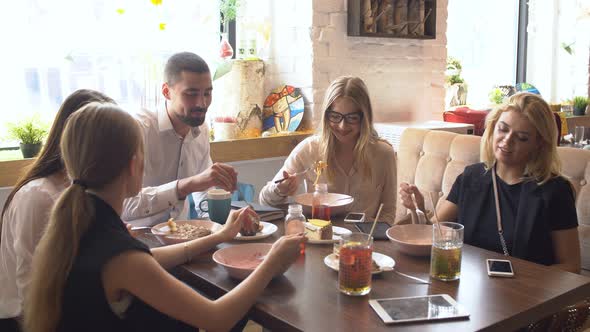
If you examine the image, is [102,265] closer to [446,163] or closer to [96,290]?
[96,290]

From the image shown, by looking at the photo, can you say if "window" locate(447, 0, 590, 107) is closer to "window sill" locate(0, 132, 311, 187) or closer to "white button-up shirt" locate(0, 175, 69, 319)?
"window sill" locate(0, 132, 311, 187)

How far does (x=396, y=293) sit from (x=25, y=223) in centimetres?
95

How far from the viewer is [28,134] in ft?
8.62

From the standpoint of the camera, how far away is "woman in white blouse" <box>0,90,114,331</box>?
1555mm

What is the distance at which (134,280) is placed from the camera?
1.17m

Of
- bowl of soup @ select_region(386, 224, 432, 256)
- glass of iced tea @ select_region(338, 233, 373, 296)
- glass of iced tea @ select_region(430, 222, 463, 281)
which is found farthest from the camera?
bowl of soup @ select_region(386, 224, 432, 256)

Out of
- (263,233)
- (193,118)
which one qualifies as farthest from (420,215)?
(193,118)

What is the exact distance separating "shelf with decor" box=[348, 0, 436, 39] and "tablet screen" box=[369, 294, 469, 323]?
2.29 metres

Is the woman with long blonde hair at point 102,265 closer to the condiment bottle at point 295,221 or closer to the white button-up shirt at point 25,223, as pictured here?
the white button-up shirt at point 25,223

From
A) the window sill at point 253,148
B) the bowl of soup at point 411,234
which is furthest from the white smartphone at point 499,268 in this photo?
the window sill at point 253,148

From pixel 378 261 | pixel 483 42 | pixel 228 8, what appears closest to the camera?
pixel 378 261

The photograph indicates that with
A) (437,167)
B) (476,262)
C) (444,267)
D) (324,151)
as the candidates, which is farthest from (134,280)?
(437,167)

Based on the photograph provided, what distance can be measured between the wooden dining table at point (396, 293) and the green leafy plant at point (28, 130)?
4.43ft

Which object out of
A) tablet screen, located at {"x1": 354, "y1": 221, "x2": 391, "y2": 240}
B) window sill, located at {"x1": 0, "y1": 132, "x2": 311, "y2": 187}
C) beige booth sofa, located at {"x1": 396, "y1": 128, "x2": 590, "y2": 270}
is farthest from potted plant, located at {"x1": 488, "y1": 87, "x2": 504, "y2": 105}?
tablet screen, located at {"x1": 354, "y1": 221, "x2": 391, "y2": 240}
